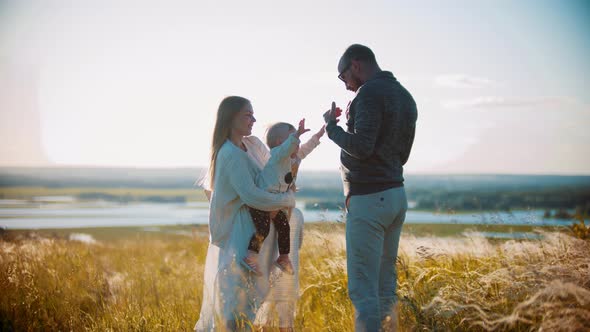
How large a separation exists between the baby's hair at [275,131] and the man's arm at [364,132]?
1.00 metres

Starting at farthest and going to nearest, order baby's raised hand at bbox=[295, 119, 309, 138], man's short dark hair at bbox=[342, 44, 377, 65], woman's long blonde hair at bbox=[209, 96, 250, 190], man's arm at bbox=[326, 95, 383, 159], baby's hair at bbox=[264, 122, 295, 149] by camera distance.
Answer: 1. baby's hair at bbox=[264, 122, 295, 149]
2. woman's long blonde hair at bbox=[209, 96, 250, 190]
3. baby's raised hand at bbox=[295, 119, 309, 138]
4. man's short dark hair at bbox=[342, 44, 377, 65]
5. man's arm at bbox=[326, 95, 383, 159]

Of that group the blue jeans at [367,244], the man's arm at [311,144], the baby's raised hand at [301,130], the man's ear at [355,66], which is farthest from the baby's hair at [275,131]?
the blue jeans at [367,244]

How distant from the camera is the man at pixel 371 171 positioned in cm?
368

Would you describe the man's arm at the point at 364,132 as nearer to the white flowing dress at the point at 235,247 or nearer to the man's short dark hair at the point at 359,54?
the man's short dark hair at the point at 359,54

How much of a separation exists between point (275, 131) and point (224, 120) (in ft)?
1.77

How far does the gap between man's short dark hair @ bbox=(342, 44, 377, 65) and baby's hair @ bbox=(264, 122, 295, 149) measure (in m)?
0.99

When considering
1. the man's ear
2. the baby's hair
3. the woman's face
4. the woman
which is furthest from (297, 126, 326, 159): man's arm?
the man's ear

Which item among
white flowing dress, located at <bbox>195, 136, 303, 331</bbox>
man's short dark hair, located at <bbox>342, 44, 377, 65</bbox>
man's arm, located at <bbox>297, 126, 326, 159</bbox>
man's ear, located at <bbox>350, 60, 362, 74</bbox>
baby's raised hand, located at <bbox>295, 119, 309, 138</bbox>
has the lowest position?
white flowing dress, located at <bbox>195, 136, 303, 331</bbox>

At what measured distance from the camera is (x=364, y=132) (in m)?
3.67

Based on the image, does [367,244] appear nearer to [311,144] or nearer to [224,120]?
[311,144]

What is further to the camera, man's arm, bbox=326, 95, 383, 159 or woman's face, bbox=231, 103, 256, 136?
woman's face, bbox=231, 103, 256, 136

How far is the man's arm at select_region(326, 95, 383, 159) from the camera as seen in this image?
144 inches

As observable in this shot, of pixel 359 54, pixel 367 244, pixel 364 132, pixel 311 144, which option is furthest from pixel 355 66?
pixel 367 244

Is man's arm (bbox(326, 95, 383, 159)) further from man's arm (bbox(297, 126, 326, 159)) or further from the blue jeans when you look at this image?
man's arm (bbox(297, 126, 326, 159))
